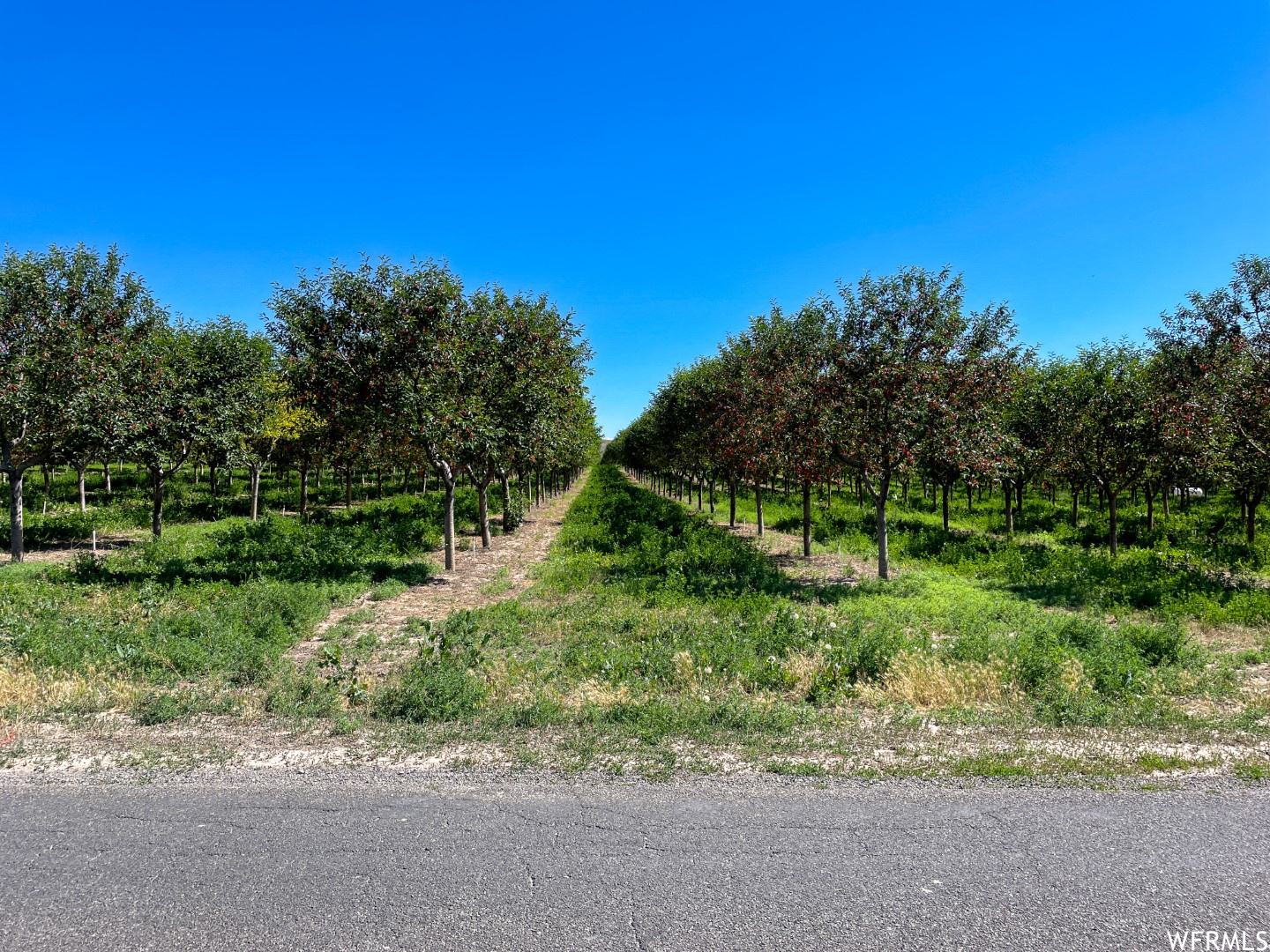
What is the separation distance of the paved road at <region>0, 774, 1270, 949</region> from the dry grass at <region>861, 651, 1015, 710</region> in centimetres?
238

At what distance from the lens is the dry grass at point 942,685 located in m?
7.85

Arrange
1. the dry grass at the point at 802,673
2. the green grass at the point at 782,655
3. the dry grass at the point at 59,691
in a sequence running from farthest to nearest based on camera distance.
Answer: the dry grass at the point at 802,673 < the dry grass at the point at 59,691 < the green grass at the point at 782,655

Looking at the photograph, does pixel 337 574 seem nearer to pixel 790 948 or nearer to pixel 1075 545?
pixel 790 948

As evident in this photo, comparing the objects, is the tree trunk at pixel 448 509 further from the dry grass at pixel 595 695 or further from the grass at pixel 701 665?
the dry grass at pixel 595 695

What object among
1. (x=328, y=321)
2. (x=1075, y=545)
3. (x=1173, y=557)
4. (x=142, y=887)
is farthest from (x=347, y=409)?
(x=1075, y=545)

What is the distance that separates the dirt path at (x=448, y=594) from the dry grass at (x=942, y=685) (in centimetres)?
772

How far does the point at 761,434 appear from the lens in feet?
61.5

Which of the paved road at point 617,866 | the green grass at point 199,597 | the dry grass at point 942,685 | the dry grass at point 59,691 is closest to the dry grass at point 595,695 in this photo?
the paved road at point 617,866

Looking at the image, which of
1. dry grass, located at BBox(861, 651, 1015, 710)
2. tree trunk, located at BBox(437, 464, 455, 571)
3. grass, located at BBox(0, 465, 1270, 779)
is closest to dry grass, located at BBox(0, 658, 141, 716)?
grass, located at BBox(0, 465, 1270, 779)

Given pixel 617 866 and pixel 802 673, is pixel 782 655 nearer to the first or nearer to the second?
pixel 802 673

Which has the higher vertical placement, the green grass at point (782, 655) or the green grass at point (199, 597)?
the green grass at point (199, 597)

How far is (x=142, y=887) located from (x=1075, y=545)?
96.0 feet

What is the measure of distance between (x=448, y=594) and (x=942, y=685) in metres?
11.5

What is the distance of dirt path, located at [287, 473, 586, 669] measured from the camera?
38.2 feet
